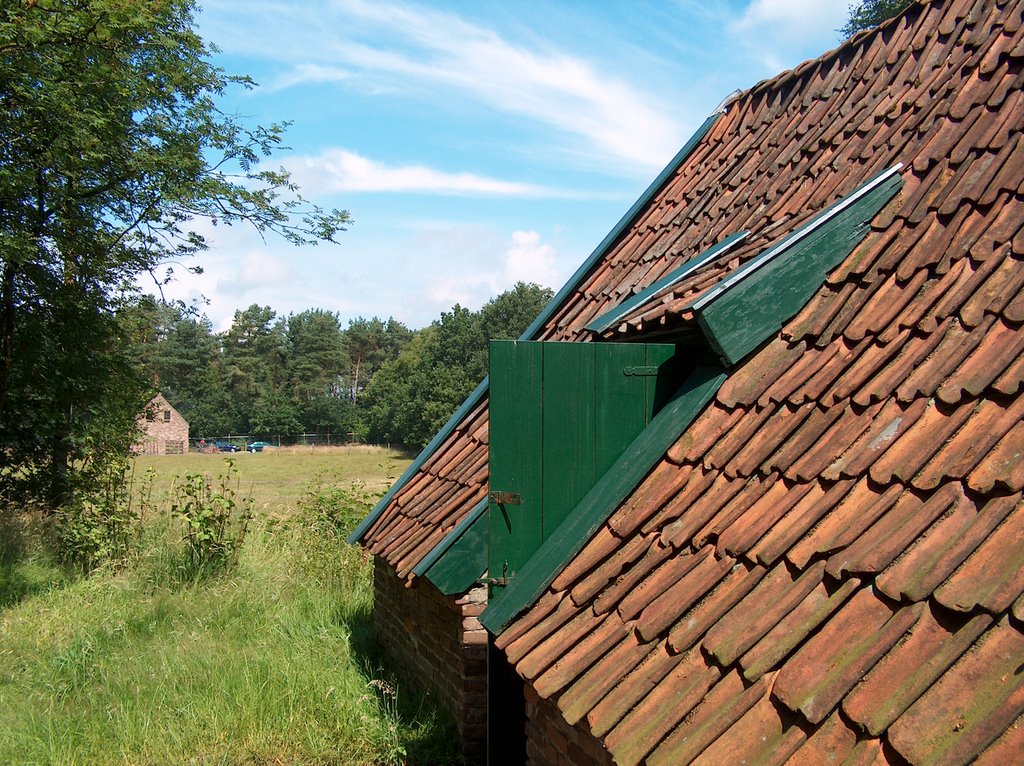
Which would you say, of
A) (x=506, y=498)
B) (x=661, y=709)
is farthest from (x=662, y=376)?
(x=661, y=709)

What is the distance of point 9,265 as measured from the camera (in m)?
10.9

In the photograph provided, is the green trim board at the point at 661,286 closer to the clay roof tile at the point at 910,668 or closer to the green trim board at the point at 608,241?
the green trim board at the point at 608,241

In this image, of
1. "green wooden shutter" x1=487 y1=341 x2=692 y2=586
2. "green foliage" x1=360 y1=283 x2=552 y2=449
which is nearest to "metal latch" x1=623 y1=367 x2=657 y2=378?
"green wooden shutter" x1=487 y1=341 x2=692 y2=586

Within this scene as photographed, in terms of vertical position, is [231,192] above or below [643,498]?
above

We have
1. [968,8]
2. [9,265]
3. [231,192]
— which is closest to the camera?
[968,8]

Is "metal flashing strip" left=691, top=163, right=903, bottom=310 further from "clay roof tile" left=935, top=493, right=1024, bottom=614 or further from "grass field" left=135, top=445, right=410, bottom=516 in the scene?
"grass field" left=135, top=445, right=410, bottom=516

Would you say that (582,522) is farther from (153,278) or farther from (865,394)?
(153,278)

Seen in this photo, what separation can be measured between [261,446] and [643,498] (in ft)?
242

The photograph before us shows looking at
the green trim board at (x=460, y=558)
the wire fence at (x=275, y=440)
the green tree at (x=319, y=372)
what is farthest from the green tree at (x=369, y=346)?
the green trim board at (x=460, y=558)

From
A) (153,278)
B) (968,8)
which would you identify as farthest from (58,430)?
(968,8)

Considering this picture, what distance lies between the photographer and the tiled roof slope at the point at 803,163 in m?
3.72

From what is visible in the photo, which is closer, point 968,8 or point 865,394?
point 865,394

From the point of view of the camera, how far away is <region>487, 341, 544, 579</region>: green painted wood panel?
385 cm

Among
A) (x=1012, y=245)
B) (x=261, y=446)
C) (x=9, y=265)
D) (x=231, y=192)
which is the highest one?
(x=231, y=192)
